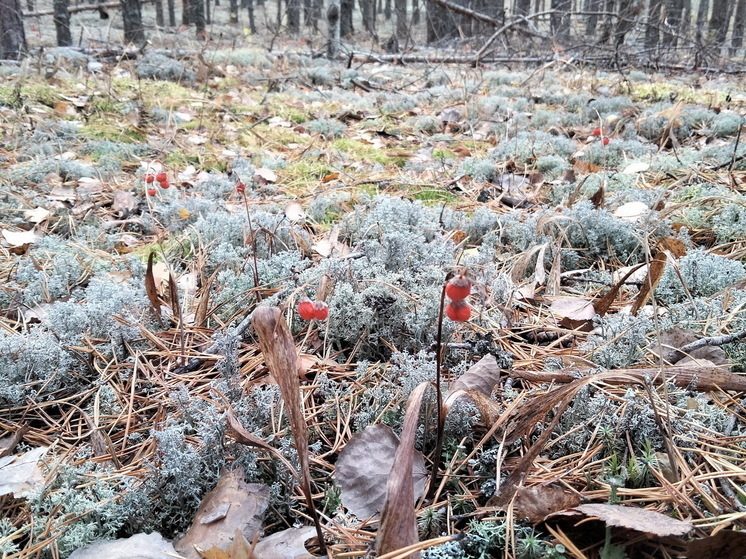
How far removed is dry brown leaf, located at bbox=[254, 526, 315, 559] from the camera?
1.09 metres

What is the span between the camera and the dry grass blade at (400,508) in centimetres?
95

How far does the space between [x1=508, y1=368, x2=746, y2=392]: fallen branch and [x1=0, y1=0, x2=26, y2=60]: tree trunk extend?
8808 mm

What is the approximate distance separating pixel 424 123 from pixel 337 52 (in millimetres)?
6131

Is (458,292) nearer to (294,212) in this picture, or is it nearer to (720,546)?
(720,546)

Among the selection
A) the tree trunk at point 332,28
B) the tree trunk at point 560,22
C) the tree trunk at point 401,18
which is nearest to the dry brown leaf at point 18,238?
the tree trunk at point 560,22

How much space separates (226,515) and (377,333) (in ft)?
2.82

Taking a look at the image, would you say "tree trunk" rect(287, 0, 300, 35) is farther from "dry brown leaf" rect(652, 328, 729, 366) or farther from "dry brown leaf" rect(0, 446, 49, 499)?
"dry brown leaf" rect(0, 446, 49, 499)

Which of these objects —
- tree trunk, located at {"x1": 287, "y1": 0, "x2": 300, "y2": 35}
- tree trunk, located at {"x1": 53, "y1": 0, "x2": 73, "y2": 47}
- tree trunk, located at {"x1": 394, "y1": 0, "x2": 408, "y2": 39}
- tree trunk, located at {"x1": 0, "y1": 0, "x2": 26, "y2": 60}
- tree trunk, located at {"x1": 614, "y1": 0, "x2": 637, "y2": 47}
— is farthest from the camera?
tree trunk, located at {"x1": 287, "y1": 0, "x2": 300, "y2": 35}

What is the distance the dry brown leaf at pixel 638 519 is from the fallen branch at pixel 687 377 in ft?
1.25

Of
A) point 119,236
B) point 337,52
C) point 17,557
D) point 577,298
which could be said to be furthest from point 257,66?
point 17,557

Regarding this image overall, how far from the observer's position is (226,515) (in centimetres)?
117

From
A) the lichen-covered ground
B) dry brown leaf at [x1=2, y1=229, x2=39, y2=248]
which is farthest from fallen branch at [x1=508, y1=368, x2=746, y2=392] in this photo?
dry brown leaf at [x1=2, y1=229, x2=39, y2=248]

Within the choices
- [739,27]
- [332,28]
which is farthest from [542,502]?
[739,27]

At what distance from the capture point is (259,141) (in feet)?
16.5
